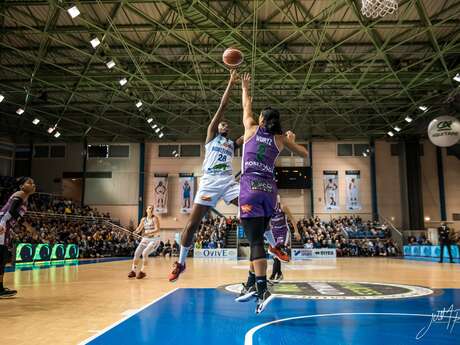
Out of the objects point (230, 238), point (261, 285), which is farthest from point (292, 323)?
point (230, 238)

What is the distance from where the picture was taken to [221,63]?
21016 millimetres

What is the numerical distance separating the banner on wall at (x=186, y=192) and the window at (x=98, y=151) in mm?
7076

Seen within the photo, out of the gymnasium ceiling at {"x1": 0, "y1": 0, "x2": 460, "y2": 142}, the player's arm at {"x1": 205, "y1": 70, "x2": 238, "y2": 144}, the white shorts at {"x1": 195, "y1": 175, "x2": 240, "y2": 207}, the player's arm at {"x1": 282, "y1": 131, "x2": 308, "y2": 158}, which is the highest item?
the gymnasium ceiling at {"x1": 0, "y1": 0, "x2": 460, "y2": 142}

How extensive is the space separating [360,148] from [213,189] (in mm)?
30509

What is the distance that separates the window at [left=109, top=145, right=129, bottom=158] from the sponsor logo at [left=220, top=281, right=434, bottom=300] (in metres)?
28.0

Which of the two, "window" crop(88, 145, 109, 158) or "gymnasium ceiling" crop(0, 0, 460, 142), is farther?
"window" crop(88, 145, 109, 158)

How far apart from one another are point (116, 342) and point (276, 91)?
24609 millimetres

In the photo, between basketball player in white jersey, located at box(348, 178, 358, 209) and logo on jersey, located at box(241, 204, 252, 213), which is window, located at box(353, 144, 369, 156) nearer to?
basketball player in white jersey, located at box(348, 178, 358, 209)

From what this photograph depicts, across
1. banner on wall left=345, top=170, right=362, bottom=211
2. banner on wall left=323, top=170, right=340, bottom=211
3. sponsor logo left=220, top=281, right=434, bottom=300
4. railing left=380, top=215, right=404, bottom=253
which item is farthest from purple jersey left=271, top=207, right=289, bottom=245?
banner on wall left=345, top=170, right=362, bottom=211

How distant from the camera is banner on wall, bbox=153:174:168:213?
107ft

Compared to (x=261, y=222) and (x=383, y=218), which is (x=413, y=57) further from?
(x=261, y=222)

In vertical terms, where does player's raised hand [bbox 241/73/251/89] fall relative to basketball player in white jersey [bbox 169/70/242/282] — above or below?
above

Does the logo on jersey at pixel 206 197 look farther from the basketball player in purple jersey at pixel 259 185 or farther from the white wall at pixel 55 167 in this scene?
the white wall at pixel 55 167

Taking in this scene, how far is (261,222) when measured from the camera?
4395 mm
